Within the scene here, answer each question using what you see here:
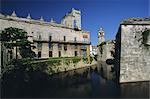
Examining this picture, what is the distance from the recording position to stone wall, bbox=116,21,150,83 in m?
20.1

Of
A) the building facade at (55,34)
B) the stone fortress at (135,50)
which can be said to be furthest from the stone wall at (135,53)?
the building facade at (55,34)

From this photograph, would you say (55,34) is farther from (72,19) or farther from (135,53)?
(135,53)

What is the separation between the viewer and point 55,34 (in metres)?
47.0

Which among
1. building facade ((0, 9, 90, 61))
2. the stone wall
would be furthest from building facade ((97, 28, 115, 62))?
the stone wall

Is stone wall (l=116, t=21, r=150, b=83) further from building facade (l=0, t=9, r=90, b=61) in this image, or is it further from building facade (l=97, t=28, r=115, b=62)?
building facade (l=97, t=28, r=115, b=62)

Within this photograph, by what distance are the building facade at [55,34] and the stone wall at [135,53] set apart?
989 inches

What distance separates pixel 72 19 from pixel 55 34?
873 centimetres

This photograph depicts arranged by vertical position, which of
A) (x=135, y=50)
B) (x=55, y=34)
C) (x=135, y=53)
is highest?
(x=55, y=34)

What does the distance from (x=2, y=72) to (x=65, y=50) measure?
26.3 metres

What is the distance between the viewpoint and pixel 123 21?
66.7 ft

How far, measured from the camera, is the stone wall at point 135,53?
20062mm

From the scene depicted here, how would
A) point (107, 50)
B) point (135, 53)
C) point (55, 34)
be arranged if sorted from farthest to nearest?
point (107, 50) < point (55, 34) < point (135, 53)

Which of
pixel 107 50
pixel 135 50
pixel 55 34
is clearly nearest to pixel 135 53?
pixel 135 50

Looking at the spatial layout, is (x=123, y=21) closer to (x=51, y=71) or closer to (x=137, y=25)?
(x=137, y=25)
